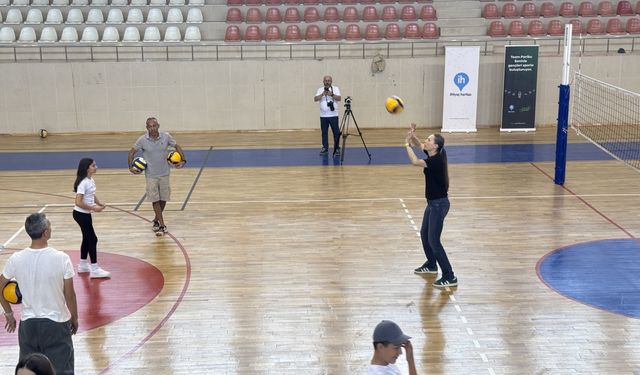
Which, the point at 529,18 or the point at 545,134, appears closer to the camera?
the point at 545,134

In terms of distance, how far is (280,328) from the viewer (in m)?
7.80

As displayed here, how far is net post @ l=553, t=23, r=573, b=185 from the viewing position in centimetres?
1352

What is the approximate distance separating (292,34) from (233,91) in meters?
2.76

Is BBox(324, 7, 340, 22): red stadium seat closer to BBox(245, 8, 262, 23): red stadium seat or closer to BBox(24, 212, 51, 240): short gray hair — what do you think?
BBox(245, 8, 262, 23): red stadium seat

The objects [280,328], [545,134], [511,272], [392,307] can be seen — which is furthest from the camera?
[545,134]

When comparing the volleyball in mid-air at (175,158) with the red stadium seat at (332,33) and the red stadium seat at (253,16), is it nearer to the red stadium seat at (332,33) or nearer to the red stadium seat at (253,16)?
the red stadium seat at (332,33)

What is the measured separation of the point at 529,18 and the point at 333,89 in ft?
32.3

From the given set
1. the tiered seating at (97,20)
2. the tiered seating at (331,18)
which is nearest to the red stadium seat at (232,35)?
the tiered seating at (331,18)

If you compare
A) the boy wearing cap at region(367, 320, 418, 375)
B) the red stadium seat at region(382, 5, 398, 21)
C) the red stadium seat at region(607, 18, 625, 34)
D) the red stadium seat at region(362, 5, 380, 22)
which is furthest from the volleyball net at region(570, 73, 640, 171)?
the boy wearing cap at region(367, 320, 418, 375)

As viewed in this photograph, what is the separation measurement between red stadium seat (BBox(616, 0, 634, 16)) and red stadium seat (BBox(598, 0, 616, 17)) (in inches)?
6.1

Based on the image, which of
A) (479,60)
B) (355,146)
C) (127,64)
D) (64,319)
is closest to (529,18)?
(479,60)

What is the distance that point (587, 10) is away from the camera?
2309cm

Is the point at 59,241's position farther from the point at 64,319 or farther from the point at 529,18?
the point at 529,18

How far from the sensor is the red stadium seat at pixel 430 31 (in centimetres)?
2212
